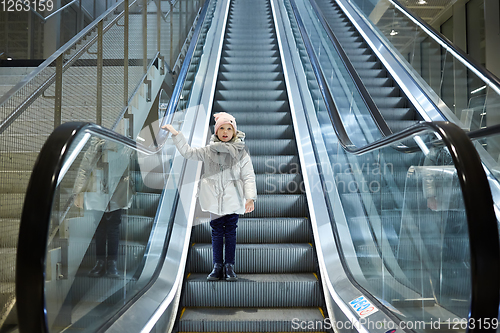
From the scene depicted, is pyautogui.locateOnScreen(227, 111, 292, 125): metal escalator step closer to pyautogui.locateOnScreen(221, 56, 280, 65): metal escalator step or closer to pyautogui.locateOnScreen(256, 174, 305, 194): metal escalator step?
pyautogui.locateOnScreen(256, 174, 305, 194): metal escalator step

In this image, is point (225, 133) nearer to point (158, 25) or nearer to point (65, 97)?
point (65, 97)

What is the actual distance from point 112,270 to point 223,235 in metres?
1.19

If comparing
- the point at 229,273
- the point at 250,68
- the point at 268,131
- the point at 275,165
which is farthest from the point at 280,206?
the point at 250,68

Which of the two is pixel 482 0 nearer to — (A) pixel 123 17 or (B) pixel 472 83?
(B) pixel 472 83

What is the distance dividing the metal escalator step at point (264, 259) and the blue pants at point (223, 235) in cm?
21

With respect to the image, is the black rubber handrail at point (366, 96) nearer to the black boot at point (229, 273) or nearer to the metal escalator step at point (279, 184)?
the metal escalator step at point (279, 184)

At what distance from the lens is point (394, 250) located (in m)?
2.16

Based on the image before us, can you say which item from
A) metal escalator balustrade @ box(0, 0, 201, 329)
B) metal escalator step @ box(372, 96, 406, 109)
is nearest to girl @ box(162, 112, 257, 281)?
metal escalator balustrade @ box(0, 0, 201, 329)

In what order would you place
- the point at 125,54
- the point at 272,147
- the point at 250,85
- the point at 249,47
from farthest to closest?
the point at 249,47 → the point at 250,85 → the point at 272,147 → the point at 125,54

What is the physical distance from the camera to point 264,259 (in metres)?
3.29

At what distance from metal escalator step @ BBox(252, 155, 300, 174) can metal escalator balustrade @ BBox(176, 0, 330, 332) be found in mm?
11

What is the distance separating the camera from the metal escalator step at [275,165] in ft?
14.7

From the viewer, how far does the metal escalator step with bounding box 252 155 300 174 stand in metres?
4.47

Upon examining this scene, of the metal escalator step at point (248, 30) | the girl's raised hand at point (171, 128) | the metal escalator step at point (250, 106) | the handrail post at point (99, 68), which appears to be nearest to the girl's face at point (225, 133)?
the girl's raised hand at point (171, 128)
